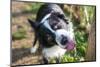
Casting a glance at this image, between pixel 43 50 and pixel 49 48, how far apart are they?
0.27ft

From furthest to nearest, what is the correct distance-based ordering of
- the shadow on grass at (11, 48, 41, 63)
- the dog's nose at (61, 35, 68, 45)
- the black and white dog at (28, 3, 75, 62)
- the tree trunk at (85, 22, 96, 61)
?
the tree trunk at (85, 22, 96, 61)
the dog's nose at (61, 35, 68, 45)
the black and white dog at (28, 3, 75, 62)
the shadow on grass at (11, 48, 41, 63)

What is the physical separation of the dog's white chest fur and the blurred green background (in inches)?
2.6

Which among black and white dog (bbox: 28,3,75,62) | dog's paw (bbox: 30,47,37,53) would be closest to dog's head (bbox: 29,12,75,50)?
black and white dog (bbox: 28,3,75,62)

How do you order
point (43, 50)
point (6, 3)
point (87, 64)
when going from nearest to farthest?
point (6, 3) → point (43, 50) → point (87, 64)

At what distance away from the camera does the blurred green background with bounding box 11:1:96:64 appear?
8.03 ft

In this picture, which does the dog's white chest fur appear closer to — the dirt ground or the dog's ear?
the dirt ground

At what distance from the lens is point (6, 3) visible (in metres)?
2.42

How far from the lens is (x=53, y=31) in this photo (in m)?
2.63

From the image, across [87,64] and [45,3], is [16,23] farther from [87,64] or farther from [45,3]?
[87,64]

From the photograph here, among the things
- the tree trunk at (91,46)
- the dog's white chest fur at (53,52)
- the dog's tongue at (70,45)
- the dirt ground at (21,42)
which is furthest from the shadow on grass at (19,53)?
the tree trunk at (91,46)

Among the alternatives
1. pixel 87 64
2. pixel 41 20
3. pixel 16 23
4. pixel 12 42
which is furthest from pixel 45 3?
pixel 87 64

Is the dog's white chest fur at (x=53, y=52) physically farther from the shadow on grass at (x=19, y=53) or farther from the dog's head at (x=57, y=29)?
the shadow on grass at (x=19, y=53)

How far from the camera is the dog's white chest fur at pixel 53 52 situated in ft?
8.49

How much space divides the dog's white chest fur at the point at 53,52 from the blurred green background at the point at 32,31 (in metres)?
0.07
